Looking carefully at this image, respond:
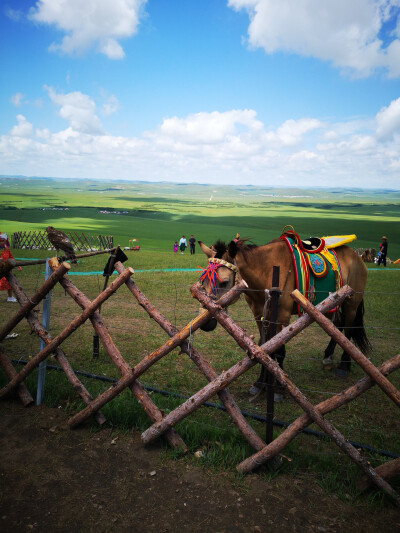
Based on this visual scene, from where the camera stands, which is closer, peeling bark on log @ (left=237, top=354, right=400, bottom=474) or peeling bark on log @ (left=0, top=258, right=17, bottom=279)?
peeling bark on log @ (left=237, top=354, right=400, bottom=474)

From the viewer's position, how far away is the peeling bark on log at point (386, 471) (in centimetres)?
330

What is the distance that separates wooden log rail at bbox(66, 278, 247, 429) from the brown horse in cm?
49

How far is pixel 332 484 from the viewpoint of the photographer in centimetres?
350

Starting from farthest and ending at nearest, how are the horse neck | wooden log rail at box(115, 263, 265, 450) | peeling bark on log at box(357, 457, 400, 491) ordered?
the horse neck
wooden log rail at box(115, 263, 265, 450)
peeling bark on log at box(357, 457, 400, 491)

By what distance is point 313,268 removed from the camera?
5.84m

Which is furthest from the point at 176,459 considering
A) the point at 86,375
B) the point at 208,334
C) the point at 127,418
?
the point at 208,334

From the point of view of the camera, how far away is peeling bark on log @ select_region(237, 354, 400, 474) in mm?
3427

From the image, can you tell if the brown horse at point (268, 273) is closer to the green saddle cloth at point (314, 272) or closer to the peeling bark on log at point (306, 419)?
the green saddle cloth at point (314, 272)

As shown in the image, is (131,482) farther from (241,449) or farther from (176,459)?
(241,449)

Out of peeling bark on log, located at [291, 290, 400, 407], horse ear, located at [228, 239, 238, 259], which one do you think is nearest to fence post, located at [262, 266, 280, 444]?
peeling bark on log, located at [291, 290, 400, 407]

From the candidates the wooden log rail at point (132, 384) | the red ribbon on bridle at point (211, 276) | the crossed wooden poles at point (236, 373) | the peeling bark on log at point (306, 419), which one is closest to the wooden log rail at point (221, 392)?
the crossed wooden poles at point (236, 373)

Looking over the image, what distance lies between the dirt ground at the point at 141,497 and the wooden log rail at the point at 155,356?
360 millimetres

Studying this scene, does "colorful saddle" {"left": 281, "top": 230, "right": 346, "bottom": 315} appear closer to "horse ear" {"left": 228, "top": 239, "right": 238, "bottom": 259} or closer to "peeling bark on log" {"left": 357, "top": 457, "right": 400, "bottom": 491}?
"horse ear" {"left": 228, "top": 239, "right": 238, "bottom": 259}

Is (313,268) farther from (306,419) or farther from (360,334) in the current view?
(306,419)
